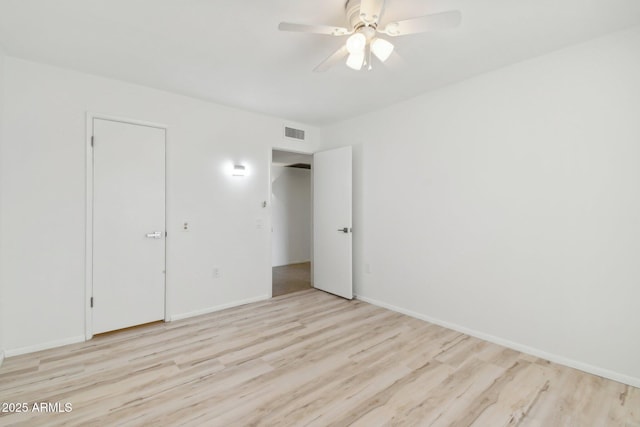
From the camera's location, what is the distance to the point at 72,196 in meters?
2.71

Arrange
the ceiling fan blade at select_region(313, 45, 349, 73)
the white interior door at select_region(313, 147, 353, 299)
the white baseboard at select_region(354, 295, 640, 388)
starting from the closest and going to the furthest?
1. the ceiling fan blade at select_region(313, 45, 349, 73)
2. the white baseboard at select_region(354, 295, 640, 388)
3. the white interior door at select_region(313, 147, 353, 299)

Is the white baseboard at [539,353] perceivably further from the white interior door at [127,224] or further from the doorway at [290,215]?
the doorway at [290,215]

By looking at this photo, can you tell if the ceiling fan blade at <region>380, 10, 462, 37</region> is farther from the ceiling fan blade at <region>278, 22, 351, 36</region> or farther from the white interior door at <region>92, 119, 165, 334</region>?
the white interior door at <region>92, 119, 165, 334</region>

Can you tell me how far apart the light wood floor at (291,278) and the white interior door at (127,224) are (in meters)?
1.71

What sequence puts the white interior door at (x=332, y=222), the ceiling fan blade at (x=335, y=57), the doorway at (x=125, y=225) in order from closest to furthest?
the ceiling fan blade at (x=335, y=57)
the doorway at (x=125, y=225)
the white interior door at (x=332, y=222)

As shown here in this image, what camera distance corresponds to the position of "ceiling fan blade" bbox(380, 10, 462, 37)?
Answer: 1576 millimetres

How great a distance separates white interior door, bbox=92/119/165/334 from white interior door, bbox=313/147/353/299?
216 centimetres

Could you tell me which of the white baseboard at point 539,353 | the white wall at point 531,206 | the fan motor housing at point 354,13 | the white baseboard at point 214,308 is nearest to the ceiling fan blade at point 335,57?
the fan motor housing at point 354,13

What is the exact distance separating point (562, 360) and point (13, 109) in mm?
5101

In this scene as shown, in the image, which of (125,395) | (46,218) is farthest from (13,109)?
(125,395)

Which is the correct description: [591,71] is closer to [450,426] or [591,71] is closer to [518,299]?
[518,299]

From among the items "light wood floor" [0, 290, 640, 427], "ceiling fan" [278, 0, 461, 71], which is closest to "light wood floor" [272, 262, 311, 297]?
"light wood floor" [0, 290, 640, 427]

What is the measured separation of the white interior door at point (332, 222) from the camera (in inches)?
159

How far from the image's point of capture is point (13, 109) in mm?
2467
